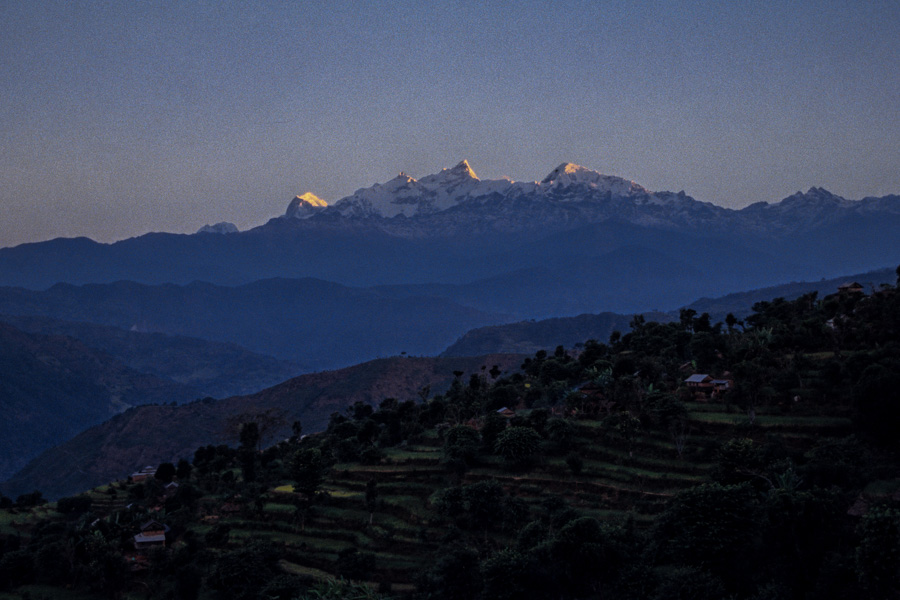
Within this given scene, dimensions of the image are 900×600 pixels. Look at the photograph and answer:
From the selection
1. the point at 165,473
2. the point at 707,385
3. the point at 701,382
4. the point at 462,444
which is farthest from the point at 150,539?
the point at 707,385

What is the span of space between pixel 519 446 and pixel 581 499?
10155mm

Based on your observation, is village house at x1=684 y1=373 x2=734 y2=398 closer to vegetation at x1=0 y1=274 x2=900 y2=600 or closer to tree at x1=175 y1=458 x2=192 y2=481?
vegetation at x1=0 y1=274 x2=900 y2=600

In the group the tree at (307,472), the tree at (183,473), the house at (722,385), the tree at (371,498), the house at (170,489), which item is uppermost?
the house at (722,385)

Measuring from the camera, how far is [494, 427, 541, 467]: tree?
7175 cm

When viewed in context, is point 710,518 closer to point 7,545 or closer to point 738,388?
point 738,388

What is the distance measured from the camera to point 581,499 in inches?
2507

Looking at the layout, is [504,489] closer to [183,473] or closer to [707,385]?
[707,385]

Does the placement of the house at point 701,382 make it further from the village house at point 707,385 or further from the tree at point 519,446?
the tree at point 519,446

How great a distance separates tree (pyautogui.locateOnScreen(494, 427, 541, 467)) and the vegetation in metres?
0.22

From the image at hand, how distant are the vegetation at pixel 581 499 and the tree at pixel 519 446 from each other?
0.71 ft

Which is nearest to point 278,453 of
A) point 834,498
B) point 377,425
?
point 377,425

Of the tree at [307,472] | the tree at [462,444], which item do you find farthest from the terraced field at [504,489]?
the tree at [307,472]

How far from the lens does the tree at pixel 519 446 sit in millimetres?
71750

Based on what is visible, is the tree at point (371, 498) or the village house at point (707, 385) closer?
the tree at point (371, 498)
